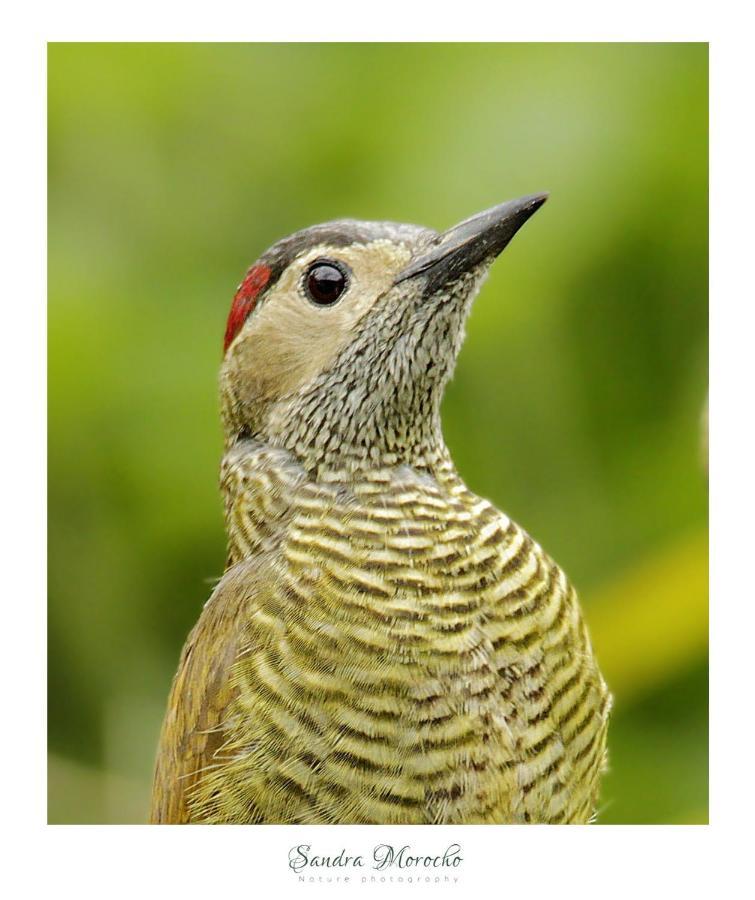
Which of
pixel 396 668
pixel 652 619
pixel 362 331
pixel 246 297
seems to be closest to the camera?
pixel 396 668

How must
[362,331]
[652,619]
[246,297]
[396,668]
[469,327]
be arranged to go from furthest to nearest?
[469,327], [652,619], [246,297], [362,331], [396,668]

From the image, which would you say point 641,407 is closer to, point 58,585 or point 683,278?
point 683,278

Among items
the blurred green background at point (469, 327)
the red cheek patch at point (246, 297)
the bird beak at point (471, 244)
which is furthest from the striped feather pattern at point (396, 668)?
the blurred green background at point (469, 327)

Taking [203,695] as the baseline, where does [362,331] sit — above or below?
above

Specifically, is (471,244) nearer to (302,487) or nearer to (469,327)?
(302,487)

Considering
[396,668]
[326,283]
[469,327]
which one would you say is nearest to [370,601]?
[396,668]

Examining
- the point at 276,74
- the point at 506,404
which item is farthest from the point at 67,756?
the point at 276,74

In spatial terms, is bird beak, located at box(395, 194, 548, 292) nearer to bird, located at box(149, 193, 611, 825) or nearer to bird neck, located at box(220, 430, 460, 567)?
bird, located at box(149, 193, 611, 825)

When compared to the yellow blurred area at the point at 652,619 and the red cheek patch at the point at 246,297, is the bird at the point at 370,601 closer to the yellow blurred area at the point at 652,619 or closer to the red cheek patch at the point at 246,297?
the red cheek patch at the point at 246,297
